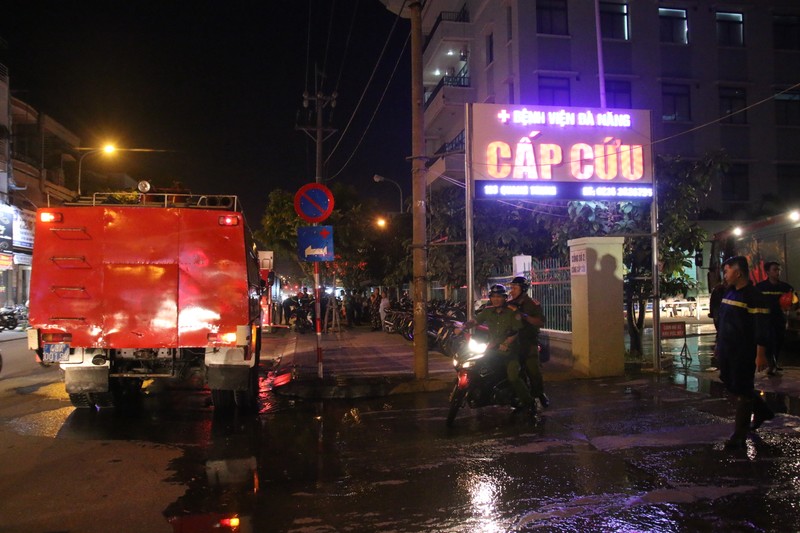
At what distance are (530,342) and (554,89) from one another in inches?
744

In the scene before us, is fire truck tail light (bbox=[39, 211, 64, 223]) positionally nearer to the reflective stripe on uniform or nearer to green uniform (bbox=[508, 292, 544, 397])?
green uniform (bbox=[508, 292, 544, 397])

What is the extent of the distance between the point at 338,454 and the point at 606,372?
630cm

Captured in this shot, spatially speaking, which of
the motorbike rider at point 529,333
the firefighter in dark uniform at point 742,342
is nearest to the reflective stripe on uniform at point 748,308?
the firefighter in dark uniform at point 742,342

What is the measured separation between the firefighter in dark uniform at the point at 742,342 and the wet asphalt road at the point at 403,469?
409 mm

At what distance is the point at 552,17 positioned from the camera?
80.9 feet

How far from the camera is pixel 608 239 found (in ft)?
35.8

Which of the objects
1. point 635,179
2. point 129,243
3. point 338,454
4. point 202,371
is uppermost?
point 635,179

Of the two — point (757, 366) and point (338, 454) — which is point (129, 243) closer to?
point (338, 454)

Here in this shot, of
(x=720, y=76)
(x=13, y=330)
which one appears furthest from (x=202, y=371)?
(x=720, y=76)

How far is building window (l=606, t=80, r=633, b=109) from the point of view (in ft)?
81.5

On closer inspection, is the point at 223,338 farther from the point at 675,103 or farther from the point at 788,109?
the point at 788,109

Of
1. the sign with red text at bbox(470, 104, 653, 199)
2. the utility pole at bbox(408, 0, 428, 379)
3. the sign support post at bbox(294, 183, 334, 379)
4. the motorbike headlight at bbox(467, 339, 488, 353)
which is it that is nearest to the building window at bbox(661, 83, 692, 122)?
the sign with red text at bbox(470, 104, 653, 199)

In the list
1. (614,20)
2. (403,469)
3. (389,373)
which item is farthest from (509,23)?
(403,469)

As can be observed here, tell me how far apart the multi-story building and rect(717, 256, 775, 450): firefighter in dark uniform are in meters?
19.1
